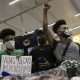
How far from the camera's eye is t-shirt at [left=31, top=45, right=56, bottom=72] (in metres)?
2.73

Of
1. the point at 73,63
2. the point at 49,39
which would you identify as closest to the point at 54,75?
the point at 73,63

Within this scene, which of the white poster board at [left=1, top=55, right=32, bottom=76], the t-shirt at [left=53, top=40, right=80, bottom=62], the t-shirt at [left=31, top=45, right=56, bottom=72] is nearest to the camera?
the white poster board at [left=1, top=55, right=32, bottom=76]

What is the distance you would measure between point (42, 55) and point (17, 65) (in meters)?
0.56

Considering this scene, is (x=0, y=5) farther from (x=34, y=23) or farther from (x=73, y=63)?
(x=73, y=63)

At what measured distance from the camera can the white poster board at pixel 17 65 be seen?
2.25 meters

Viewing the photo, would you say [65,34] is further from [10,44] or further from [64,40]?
[10,44]

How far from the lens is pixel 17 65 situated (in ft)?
7.45

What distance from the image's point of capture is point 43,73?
2014 mm

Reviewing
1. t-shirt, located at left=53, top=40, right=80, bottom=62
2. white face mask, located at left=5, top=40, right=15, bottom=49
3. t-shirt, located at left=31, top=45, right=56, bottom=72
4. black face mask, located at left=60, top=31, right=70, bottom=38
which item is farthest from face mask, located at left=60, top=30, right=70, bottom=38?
white face mask, located at left=5, top=40, right=15, bottom=49

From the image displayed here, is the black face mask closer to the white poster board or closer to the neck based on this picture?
the neck

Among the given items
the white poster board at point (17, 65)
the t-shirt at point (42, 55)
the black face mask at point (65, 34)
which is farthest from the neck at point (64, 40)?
the white poster board at point (17, 65)

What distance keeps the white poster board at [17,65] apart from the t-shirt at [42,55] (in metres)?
0.38

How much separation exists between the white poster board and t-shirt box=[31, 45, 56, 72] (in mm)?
381

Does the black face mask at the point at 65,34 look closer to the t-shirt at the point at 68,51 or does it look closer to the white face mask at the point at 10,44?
the t-shirt at the point at 68,51
